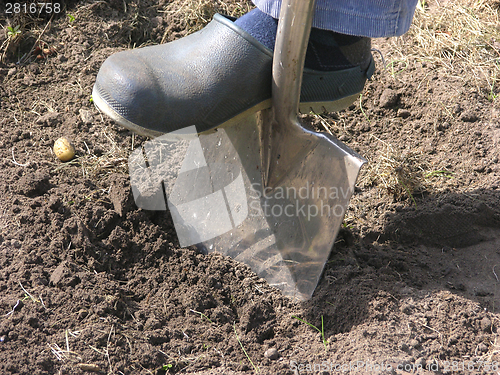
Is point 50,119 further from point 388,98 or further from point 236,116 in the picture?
point 388,98

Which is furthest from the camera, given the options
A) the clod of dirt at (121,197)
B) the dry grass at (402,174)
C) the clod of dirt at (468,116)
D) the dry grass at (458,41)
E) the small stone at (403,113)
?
the dry grass at (458,41)

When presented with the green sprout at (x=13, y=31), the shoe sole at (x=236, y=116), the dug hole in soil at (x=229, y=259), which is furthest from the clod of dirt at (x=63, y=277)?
the green sprout at (x=13, y=31)

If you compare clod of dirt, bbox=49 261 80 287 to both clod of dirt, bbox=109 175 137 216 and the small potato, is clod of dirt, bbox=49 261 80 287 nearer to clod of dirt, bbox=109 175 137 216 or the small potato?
clod of dirt, bbox=109 175 137 216

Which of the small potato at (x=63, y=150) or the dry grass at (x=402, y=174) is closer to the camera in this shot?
the dry grass at (x=402, y=174)

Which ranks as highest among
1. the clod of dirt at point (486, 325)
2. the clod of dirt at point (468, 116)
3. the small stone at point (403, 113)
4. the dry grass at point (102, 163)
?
the clod of dirt at point (468, 116)

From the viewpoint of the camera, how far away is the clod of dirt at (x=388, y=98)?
2.29 m

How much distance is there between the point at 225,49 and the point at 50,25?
1487 millimetres

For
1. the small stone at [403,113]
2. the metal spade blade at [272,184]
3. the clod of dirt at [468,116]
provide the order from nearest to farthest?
the metal spade blade at [272,184], the clod of dirt at [468,116], the small stone at [403,113]

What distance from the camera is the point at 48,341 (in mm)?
1352

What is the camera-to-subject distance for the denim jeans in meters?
1.38

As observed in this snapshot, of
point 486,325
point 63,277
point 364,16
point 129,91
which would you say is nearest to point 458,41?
point 364,16

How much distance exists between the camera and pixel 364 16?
1383 millimetres

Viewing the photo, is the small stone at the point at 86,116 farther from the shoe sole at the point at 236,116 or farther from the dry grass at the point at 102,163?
the shoe sole at the point at 236,116

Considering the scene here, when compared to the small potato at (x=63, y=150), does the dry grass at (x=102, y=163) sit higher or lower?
lower
